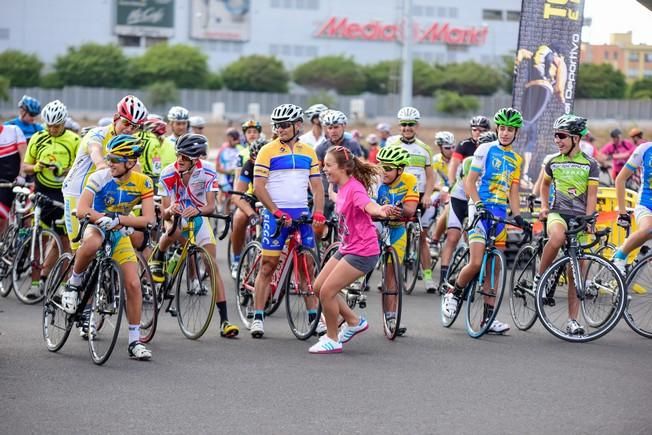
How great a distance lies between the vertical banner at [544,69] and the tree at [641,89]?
234 ft

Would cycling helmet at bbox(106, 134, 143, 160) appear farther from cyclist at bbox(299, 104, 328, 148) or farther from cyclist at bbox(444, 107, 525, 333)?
cyclist at bbox(299, 104, 328, 148)

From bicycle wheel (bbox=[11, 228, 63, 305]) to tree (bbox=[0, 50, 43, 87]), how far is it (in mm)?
81703

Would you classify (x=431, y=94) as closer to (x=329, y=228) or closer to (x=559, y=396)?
(x=329, y=228)

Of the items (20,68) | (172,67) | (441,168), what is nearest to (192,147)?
(441,168)

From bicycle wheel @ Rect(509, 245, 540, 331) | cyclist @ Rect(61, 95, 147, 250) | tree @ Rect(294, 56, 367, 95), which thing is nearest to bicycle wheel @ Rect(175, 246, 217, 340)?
cyclist @ Rect(61, 95, 147, 250)

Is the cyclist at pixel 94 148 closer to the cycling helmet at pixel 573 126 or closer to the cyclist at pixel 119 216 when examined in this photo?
the cyclist at pixel 119 216

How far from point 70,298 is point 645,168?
5.69 meters

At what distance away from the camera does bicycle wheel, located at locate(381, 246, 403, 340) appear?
10.6 m

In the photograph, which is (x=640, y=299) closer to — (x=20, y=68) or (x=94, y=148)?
(x=94, y=148)

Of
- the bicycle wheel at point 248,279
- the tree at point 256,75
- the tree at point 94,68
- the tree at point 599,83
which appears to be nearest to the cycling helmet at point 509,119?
the bicycle wheel at point 248,279

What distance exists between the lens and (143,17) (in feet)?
348

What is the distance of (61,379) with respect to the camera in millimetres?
8688

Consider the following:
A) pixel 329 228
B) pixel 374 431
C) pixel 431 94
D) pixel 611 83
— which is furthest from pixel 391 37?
pixel 374 431

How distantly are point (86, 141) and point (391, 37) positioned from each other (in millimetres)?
103960
